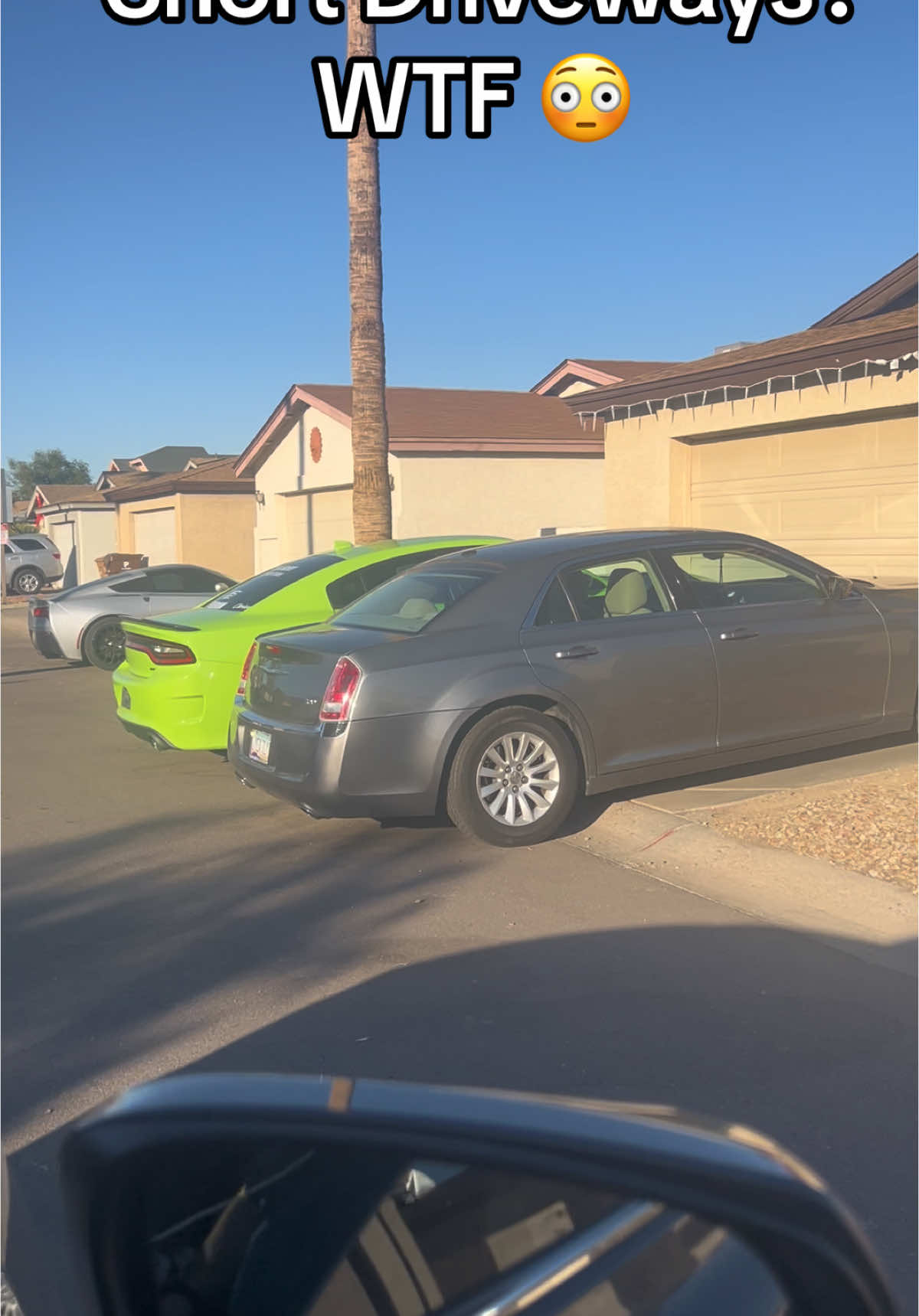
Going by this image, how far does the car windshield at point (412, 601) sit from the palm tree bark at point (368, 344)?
5.77 m

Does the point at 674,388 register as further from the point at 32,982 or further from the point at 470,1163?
the point at 470,1163

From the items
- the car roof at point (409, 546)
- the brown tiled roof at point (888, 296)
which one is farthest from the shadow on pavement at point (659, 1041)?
the brown tiled roof at point (888, 296)

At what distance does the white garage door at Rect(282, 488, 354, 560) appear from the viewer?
22703 millimetres

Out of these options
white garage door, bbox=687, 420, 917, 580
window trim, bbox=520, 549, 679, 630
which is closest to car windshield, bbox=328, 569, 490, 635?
window trim, bbox=520, 549, 679, 630

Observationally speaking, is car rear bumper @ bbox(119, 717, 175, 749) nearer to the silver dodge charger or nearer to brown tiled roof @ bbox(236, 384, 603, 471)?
the silver dodge charger

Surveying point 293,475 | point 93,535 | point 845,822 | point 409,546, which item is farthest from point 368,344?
point 93,535

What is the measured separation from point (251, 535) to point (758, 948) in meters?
26.0

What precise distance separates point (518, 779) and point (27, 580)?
108 feet

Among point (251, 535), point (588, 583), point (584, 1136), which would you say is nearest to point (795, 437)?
point (588, 583)

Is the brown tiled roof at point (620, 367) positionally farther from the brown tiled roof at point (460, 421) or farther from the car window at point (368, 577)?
the car window at point (368, 577)

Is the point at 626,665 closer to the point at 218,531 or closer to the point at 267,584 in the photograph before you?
the point at 267,584

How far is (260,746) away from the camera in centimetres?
708

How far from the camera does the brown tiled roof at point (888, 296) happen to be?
14438 millimetres

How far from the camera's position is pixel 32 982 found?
4.88 metres
